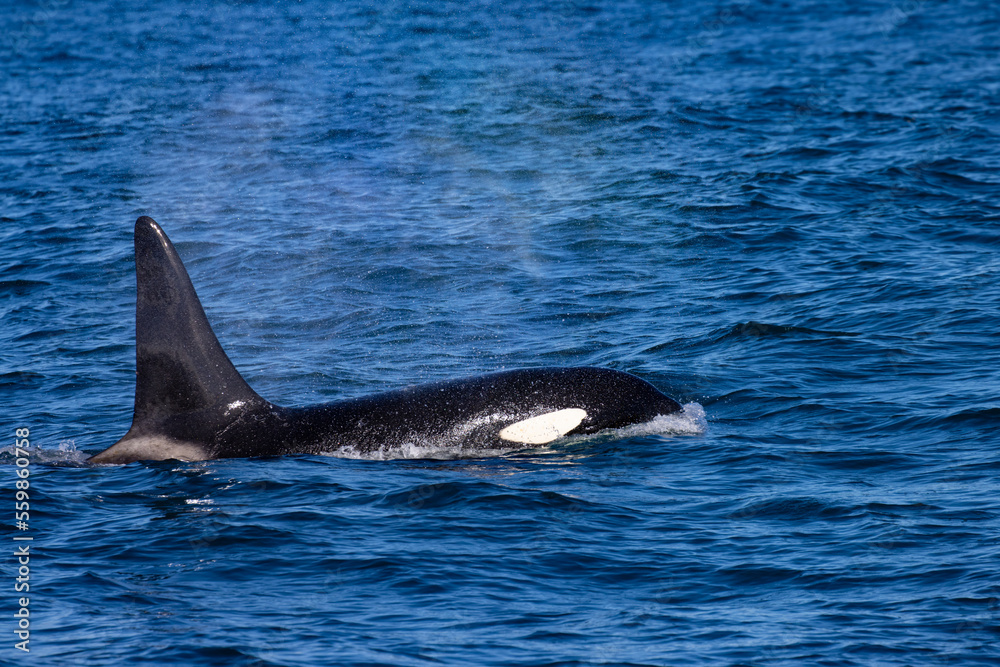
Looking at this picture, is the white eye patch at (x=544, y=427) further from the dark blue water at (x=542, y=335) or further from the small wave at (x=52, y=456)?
the small wave at (x=52, y=456)

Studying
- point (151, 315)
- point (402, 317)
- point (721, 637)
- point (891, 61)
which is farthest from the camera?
point (891, 61)

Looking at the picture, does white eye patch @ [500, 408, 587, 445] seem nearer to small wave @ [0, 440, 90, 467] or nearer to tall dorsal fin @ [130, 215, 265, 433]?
tall dorsal fin @ [130, 215, 265, 433]

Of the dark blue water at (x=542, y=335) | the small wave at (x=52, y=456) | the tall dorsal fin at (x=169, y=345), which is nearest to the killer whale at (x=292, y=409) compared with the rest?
the tall dorsal fin at (x=169, y=345)

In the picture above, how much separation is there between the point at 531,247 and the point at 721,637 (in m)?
13.2

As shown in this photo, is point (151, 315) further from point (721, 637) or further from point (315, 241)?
point (315, 241)

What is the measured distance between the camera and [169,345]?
1131 cm

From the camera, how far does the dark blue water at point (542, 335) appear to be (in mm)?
8688

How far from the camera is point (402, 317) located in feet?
57.8

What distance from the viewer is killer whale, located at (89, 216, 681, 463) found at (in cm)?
1127

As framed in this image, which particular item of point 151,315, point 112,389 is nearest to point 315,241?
point 112,389

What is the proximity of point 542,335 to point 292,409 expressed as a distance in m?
4.93

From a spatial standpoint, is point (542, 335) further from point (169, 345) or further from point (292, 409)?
point (169, 345)

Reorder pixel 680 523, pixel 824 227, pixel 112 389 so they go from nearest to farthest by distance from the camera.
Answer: pixel 680 523 → pixel 112 389 → pixel 824 227

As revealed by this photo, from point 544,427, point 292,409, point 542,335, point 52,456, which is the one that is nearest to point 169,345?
point 292,409
